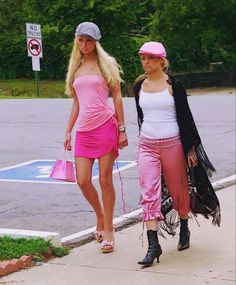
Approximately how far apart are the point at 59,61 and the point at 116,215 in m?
6.60

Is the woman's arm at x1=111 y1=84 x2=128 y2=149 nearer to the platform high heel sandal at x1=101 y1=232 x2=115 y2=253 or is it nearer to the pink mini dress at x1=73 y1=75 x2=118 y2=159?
the pink mini dress at x1=73 y1=75 x2=118 y2=159

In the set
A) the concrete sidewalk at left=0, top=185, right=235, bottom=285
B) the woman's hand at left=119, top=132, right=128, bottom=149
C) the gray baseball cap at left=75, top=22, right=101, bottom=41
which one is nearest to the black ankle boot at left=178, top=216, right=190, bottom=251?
the concrete sidewalk at left=0, top=185, right=235, bottom=285

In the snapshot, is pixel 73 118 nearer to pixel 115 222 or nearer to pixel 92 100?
pixel 92 100

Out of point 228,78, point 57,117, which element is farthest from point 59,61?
point 228,78

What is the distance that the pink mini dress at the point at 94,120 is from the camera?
17.9 feet

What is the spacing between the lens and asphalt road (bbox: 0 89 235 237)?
6844mm

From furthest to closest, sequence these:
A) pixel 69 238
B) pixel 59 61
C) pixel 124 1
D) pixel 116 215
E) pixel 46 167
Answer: pixel 124 1
pixel 59 61
pixel 46 167
pixel 116 215
pixel 69 238

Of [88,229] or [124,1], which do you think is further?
[124,1]

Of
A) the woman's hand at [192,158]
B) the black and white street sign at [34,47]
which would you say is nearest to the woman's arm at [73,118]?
the woman's hand at [192,158]

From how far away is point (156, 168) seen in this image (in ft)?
17.8

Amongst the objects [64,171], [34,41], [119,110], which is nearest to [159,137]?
[119,110]

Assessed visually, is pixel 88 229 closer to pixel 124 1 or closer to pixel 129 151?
pixel 129 151

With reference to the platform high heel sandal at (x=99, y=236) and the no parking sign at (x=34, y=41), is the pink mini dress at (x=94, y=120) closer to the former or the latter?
the platform high heel sandal at (x=99, y=236)

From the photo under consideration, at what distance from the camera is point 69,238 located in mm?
6027
